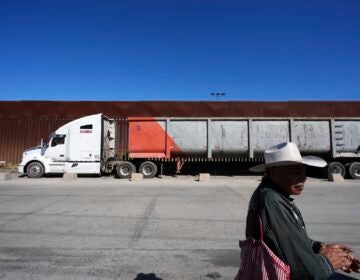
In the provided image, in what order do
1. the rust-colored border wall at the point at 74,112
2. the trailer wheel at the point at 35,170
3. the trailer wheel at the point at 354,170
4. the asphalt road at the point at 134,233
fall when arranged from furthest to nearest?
the rust-colored border wall at the point at 74,112 < the trailer wheel at the point at 354,170 < the trailer wheel at the point at 35,170 < the asphalt road at the point at 134,233

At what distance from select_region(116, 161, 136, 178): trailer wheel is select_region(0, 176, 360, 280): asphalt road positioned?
8.24 m

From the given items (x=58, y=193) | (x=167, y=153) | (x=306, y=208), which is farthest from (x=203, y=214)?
(x=167, y=153)

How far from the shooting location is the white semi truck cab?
21281mm

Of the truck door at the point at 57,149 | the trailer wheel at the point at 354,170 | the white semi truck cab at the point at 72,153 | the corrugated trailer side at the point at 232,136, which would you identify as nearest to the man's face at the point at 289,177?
the corrugated trailer side at the point at 232,136

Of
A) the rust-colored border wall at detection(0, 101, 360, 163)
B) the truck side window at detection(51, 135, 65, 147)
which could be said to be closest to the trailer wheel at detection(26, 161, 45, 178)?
the truck side window at detection(51, 135, 65, 147)

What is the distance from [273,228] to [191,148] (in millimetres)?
19297

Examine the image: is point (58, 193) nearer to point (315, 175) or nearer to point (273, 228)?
point (273, 228)

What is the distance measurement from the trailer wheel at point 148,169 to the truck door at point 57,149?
4.45m

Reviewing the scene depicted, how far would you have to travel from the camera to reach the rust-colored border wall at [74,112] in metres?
27.2

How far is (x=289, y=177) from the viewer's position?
8.36 ft

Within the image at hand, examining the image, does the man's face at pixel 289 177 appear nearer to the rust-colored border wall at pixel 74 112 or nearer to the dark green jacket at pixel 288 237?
the dark green jacket at pixel 288 237

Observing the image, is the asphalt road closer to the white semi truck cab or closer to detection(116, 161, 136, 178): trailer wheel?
detection(116, 161, 136, 178): trailer wheel

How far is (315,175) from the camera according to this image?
22.6 meters

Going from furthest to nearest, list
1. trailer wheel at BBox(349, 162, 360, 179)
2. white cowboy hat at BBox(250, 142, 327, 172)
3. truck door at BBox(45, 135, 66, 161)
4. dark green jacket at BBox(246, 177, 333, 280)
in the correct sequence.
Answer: truck door at BBox(45, 135, 66, 161), trailer wheel at BBox(349, 162, 360, 179), white cowboy hat at BBox(250, 142, 327, 172), dark green jacket at BBox(246, 177, 333, 280)
